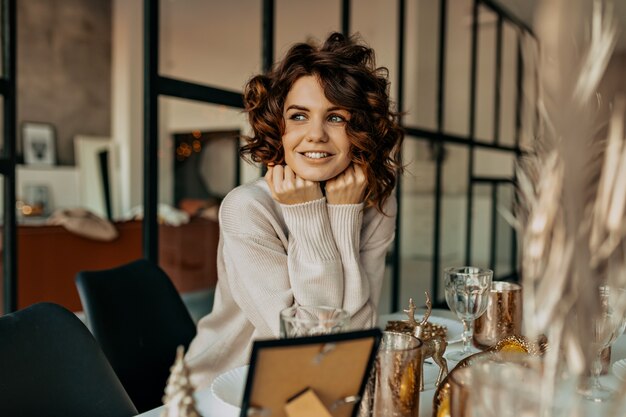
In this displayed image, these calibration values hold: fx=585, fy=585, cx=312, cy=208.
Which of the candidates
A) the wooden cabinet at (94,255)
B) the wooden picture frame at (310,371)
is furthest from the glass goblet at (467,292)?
the wooden cabinet at (94,255)

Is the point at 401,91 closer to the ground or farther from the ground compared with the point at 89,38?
closer to the ground

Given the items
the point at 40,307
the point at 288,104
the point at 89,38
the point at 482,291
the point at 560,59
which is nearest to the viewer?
the point at 560,59

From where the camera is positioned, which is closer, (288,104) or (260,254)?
(260,254)

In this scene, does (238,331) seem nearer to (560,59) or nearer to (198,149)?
(560,59)

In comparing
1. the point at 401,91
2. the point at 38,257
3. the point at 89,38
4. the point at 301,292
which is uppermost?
the point at 89,38

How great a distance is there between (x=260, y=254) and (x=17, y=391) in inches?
22.0

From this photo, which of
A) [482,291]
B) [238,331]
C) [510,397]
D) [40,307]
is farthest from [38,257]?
[510,397]

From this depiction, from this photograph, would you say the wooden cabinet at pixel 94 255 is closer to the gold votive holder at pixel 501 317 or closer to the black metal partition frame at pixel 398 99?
the black metal partition frame at pixel 398 99

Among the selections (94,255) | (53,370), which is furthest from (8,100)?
(94,255)

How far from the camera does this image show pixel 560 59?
352 mm

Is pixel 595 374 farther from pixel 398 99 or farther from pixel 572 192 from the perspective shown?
pixel 398 99

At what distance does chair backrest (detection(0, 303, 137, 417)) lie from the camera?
2.88ft

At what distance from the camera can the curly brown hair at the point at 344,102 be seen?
138 cm

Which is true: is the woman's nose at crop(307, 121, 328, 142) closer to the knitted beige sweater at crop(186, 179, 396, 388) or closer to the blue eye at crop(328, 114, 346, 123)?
the blue eye at crop(328, 114, 346, 123)
